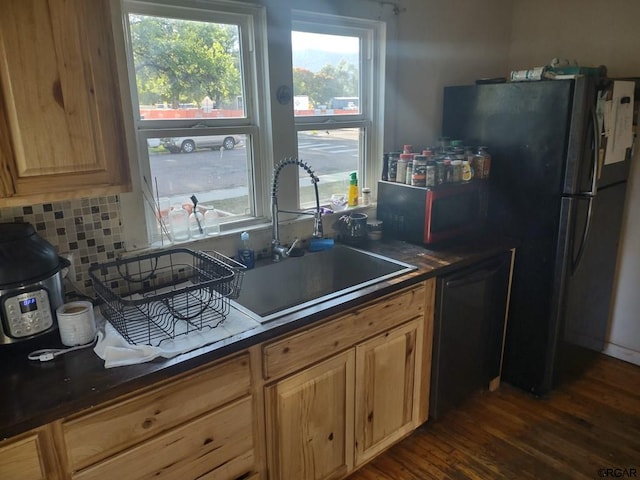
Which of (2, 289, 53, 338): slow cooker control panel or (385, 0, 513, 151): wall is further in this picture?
(385, 0, 513, 151): wall

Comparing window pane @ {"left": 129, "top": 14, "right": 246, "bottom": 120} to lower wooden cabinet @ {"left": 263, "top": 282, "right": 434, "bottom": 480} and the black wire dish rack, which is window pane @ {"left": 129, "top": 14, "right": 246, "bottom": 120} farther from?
lower wooden cabinet @ {"left": 263, "top": 282, "right": 434, "bottom": 480}

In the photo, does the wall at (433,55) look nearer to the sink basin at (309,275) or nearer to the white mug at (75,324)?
the sink basin at (309,275)

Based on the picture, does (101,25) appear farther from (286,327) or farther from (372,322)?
(372,322)

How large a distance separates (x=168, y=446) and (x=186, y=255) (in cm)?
80

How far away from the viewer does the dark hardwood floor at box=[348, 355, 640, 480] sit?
206 centimetres

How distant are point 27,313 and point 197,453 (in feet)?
2.07

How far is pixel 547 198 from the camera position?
7.63ft

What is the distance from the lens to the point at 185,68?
1877 mm

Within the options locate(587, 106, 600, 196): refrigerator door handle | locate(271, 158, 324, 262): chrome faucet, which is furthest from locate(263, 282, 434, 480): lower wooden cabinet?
locate(587, 106, 600, 196): refrigerator door handle

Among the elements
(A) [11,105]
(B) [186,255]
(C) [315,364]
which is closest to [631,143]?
(C) [315,364]

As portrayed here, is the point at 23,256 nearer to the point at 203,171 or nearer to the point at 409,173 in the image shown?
the point at 203,171

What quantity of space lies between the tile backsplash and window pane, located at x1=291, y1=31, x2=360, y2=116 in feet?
3.38

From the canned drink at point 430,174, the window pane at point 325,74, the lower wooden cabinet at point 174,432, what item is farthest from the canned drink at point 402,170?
the lower wooden cabinet at point 174,432

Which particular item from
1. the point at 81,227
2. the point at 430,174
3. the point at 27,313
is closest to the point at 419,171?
the point at 430,174
